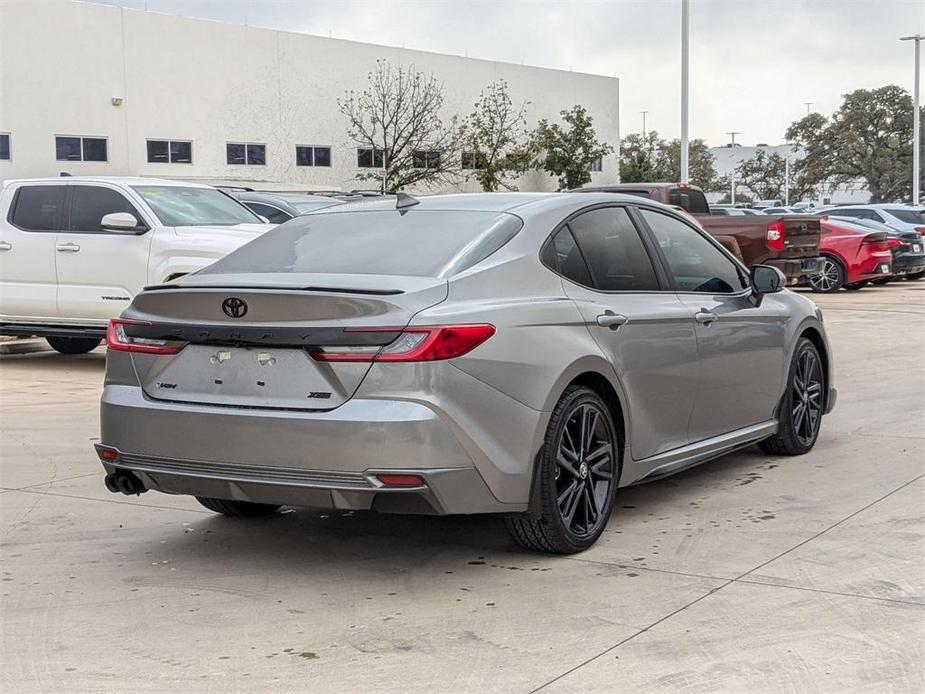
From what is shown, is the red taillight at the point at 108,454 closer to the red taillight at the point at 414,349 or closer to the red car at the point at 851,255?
the red taillight at the point at 414,349

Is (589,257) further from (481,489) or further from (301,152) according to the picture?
(301,152)

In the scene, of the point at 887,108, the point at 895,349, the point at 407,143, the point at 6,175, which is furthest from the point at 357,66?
the point at 887,108

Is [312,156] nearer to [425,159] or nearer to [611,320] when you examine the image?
[425,159]

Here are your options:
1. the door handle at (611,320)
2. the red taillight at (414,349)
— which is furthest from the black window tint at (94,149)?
the red taillight at (414,349)

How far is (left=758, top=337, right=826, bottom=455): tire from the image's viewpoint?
25.8ft

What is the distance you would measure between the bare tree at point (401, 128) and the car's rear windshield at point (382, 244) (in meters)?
39.8

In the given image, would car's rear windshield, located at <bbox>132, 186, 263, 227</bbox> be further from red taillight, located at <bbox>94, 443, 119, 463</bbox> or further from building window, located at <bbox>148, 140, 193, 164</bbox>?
building window, located at <bbox>148, 140, 193, 164</bbox>

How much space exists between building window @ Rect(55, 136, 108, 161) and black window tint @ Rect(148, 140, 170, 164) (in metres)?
1.60

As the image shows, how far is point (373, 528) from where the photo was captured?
6367 millimetres

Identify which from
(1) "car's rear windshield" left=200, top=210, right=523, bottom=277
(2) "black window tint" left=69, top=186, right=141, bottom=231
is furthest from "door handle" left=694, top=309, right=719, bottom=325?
(2) "black window tint" left=69, top=186, right=141, bottom=231

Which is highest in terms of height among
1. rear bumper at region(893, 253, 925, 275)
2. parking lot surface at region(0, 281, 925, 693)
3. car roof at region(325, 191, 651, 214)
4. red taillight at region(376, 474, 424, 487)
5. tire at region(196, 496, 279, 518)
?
car roof at region(325, 191, 651, 214)

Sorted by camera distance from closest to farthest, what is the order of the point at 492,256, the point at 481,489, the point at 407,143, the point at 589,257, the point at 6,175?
the point at 481,489 < the point at 492,256 < the point at 589,257 < the point at 6,175 < the point at 407,143

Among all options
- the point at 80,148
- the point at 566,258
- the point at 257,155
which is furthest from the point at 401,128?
the point at 566,258

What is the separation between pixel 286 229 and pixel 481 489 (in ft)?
6.74
